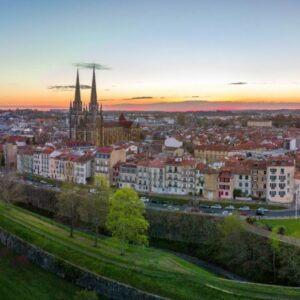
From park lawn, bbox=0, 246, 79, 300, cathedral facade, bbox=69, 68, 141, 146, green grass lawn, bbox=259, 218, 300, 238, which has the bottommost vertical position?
park lawn, bbox=0, 246, 79, 300

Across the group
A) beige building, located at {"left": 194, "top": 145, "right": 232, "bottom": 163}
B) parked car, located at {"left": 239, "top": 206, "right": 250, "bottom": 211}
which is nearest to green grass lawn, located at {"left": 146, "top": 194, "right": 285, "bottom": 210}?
parked car, located at {"left": 239, "top": 206, "right": 250, "bottom": 211}

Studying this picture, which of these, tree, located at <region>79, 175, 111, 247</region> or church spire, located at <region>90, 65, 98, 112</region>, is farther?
church spire, located at <region>90, 65, 98, 112</region>

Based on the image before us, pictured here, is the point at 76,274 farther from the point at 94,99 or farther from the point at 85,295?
the point at 94,99

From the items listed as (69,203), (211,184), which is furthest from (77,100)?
(69,203)

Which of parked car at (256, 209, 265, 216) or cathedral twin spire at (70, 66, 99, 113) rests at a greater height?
cathedral twin spire at (70, 66, 99, 113)

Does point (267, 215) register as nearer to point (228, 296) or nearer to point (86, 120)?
point (228, 296)

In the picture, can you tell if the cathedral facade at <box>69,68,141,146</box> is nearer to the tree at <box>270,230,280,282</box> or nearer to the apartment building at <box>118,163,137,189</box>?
the apartment building at <box>118,163,137,189</box>

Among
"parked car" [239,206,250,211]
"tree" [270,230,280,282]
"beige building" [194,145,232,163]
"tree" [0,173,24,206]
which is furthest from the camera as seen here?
"beige building" [194,145,232,163]

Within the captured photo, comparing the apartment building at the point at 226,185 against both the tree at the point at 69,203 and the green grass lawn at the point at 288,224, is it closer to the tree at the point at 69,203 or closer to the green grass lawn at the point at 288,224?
the green grass lawn at the point at 288,224
